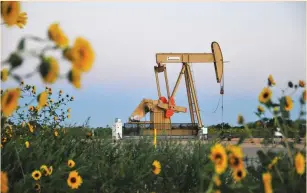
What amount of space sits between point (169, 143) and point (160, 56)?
17509 mm

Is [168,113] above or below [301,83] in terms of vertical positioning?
above

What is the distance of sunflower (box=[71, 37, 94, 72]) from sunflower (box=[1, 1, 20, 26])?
0.89 feet

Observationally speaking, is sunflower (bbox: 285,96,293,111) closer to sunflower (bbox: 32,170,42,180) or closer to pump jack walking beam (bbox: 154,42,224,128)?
sunflower (bbox: 32,170,42,180)

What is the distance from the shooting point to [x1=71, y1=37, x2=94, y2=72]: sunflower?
923 mm

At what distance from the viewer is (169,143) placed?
156 inches

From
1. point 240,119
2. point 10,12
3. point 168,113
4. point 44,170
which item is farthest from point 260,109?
point 168,113

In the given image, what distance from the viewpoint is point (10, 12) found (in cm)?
113

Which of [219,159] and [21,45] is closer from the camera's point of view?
[21,45]

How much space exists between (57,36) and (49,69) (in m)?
0.13

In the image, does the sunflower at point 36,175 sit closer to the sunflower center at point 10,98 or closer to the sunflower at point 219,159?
the sunflower at point 219,159

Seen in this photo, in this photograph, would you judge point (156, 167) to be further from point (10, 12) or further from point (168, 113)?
point (168, 113)

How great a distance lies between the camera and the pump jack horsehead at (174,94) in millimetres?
21016

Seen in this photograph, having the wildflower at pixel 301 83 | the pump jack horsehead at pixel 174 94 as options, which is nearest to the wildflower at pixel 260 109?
the wildflower at pixel 301 83

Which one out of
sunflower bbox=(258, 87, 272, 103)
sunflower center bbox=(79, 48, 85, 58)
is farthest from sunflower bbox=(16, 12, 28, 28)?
sunflower bbox=(258, 87, 272, 103)
